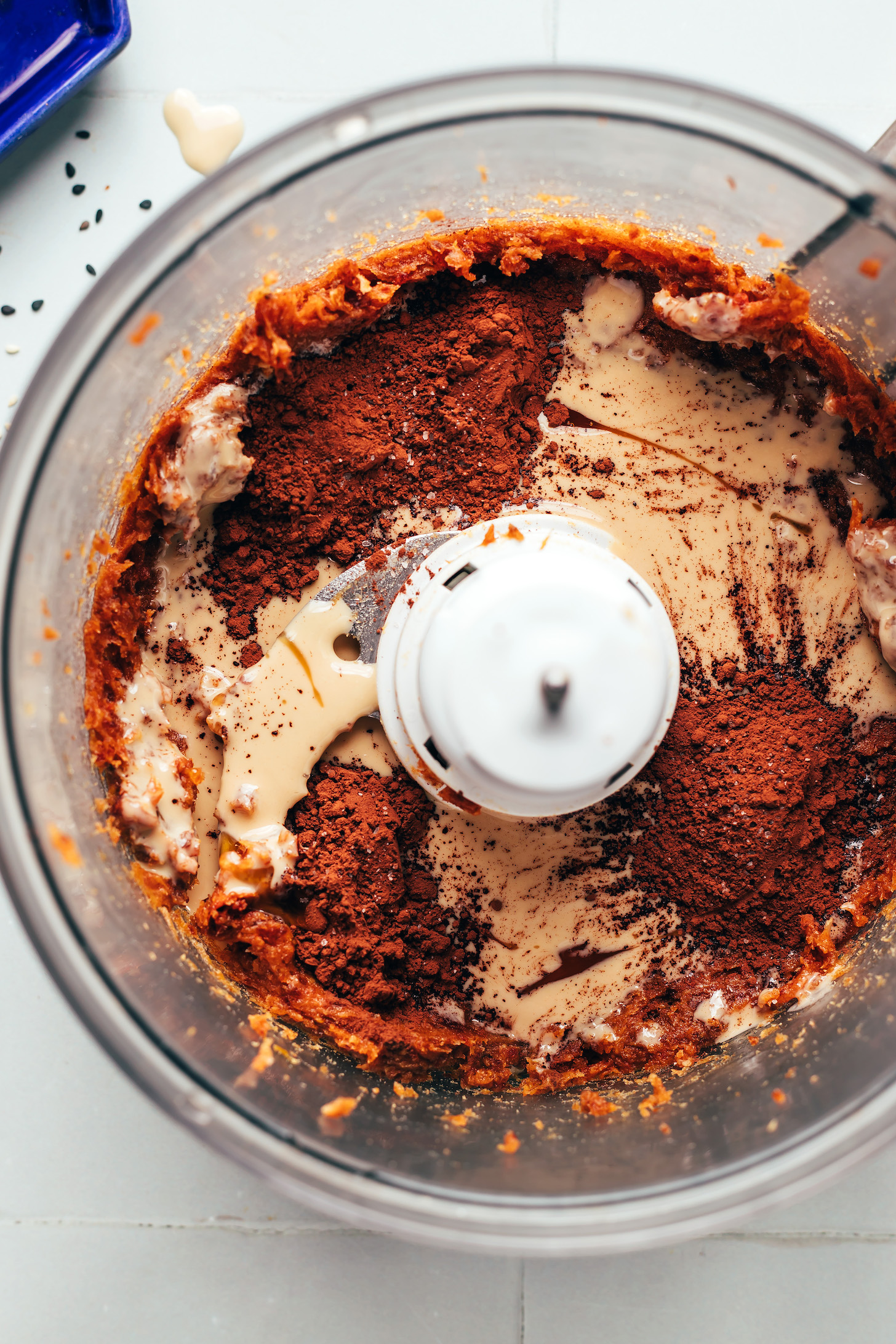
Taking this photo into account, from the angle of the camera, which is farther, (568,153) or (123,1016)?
(568,153)

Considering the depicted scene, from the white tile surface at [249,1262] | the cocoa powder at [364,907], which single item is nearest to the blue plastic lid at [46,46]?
the white tile surface at [249,1262]

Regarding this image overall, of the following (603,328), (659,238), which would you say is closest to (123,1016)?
(603,328)

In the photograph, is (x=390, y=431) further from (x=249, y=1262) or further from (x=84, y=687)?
(x=249, y=1262)

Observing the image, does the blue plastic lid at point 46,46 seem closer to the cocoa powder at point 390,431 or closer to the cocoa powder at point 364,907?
the cocoa powder at point 390,431

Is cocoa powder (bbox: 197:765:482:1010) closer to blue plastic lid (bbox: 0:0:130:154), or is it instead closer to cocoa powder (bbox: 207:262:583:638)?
cocoa powder (bbox: 207:262:583:638)

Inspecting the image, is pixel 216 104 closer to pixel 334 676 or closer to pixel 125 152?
pixel 125 152

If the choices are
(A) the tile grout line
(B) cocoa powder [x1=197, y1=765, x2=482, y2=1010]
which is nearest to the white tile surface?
(A) the tile grout line

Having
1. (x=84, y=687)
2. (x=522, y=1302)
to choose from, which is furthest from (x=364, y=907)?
(x=522, y=1302)
